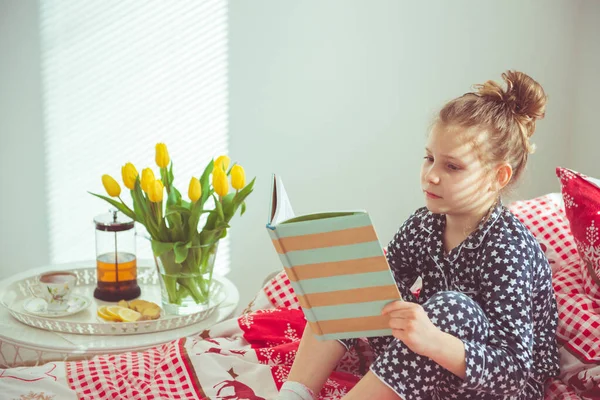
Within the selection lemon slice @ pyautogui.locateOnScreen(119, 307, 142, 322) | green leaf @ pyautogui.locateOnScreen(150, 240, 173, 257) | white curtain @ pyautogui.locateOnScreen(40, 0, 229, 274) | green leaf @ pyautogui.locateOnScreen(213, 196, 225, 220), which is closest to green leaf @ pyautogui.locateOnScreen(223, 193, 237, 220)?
green leaf @ pyautogui.locateOnScreen(213, 196, 225, 220)

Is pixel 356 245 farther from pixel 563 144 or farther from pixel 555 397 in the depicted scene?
pixel 563 144

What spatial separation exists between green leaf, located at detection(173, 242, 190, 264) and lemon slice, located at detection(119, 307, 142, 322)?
0.16 m

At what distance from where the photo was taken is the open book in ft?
3.01

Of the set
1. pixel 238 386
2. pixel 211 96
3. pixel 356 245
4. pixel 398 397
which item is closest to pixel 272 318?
pixel 238 386

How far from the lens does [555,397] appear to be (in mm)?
1202

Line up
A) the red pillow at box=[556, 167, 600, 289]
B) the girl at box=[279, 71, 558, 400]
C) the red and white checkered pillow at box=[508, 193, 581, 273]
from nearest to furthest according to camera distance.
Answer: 1. the girl at box=[279, 71, 558, 400]
2. the red pillow at box=[556, 167, 600, 289]
3. the red and white checkered pillow at box=[508, 193, 581, 273]

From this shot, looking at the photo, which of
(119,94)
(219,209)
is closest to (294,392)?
(219,209)

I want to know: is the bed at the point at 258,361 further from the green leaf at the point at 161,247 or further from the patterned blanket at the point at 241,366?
the green leaf at the point at 161,247

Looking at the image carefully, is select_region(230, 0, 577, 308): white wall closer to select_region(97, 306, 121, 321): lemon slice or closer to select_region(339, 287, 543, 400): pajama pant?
select_region(97, 306, 121, 321): lemon slice

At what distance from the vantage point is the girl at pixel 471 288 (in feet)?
3.39

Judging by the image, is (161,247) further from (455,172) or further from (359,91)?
(359,91)

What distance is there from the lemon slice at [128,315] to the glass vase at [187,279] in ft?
0.25

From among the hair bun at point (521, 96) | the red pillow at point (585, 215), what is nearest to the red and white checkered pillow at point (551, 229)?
the red pillow at point (585, 215)

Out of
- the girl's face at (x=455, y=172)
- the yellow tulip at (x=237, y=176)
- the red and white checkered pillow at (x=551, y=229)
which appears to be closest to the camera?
the girl's face at (x=455, y=172)
